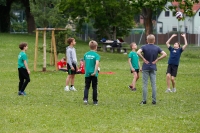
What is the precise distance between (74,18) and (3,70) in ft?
92.2

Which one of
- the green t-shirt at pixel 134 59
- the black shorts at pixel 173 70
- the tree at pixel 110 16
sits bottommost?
the black shorts at pixel 173 70

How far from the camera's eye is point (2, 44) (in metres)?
44.3

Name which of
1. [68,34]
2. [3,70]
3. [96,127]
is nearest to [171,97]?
[96,127]

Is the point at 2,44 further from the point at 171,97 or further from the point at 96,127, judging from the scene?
the point at 96,127

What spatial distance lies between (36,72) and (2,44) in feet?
63.4

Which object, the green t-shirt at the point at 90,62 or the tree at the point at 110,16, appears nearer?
the green t-shirt at the point at 90,62

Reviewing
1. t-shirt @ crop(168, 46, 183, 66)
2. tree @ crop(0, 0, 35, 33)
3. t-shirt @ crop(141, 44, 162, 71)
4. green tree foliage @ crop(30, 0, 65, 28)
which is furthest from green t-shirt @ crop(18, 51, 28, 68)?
tree @ crop(0, 0, 35, 33)

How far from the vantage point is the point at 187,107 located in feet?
47.0

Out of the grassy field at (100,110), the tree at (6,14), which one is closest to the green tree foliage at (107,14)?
the tree at (6,14)

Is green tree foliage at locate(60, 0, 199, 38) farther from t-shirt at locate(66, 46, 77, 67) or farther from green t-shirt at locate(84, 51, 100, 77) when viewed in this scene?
green t-shirt at locate(84, 51, 100, 77)

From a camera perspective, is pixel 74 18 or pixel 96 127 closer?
pixel 96 127

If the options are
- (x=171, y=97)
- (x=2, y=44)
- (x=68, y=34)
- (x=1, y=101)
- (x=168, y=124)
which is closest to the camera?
(x=168, y=124)

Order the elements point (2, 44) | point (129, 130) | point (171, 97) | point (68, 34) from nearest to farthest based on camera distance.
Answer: point (129, 130) < point (171, 97) < point (68, 34) < point (2, 44)

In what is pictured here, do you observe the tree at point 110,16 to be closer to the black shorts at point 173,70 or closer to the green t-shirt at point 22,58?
the black shorts at point 173,70
